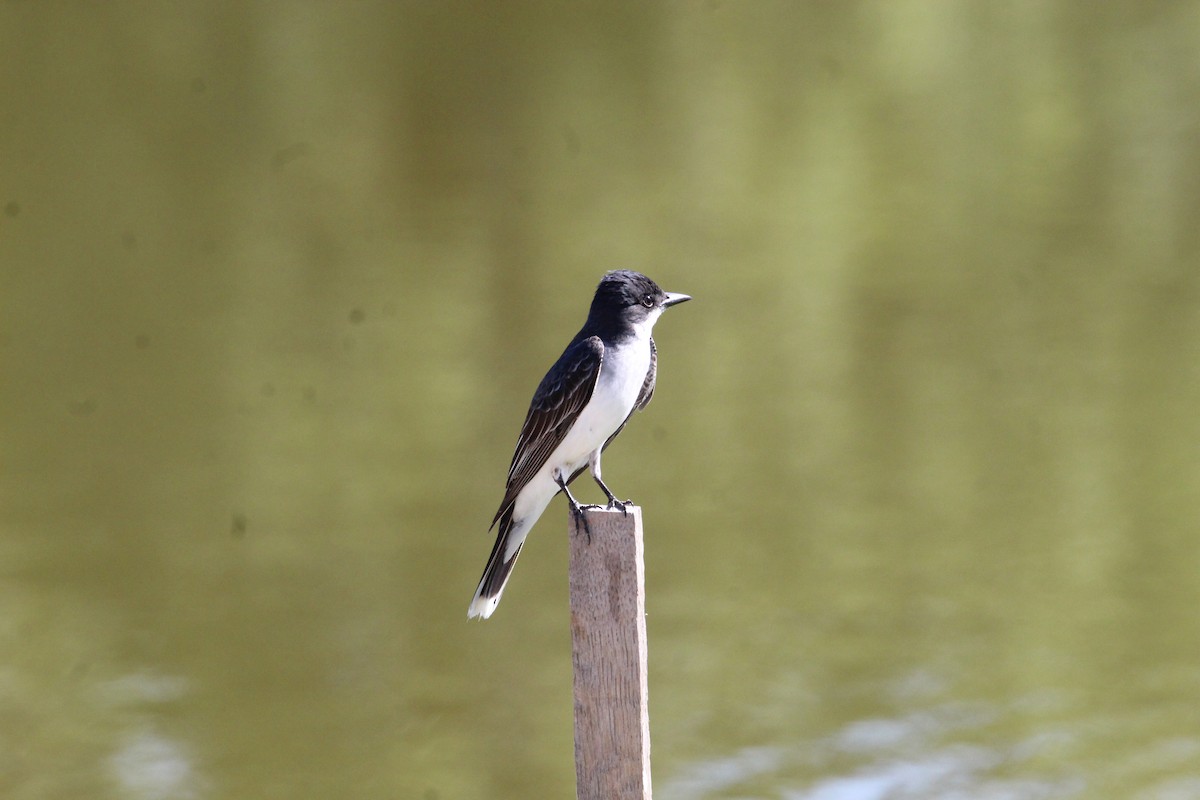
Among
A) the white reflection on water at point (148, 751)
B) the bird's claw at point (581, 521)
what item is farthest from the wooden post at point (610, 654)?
the white reflection on water at point (148, 751)

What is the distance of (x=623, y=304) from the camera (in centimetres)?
421

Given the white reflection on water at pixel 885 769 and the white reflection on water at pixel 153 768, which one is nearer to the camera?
the white reflection on water at pixel 885 769

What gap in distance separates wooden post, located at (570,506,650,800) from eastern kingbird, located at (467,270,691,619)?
25.7 inches

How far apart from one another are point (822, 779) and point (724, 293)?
7781 millimetres

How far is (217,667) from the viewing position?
8.22 metres

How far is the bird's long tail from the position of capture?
4.07m

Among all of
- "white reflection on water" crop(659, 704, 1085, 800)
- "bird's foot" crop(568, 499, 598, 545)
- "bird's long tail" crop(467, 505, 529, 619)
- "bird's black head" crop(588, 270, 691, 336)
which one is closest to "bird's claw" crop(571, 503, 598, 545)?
"bird's foot" crop(568, 499, 598, 545)

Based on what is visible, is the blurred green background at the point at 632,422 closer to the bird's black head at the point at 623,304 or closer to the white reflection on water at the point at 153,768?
the white reflection on water at the point at 153,768

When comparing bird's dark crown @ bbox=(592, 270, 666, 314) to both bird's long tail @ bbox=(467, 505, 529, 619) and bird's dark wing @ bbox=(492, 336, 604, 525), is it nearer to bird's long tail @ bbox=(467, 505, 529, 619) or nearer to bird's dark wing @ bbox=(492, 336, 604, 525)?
bird's dark wing @ bbox=(492, 336, 604, 525)

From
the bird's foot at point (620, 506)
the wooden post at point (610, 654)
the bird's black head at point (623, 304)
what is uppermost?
the bird's black head at point (623, 304)

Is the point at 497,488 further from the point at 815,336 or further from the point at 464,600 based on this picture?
the point at 815,336

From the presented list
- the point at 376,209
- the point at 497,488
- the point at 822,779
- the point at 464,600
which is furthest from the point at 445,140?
the point at 822,779

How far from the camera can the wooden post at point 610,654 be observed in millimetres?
3438

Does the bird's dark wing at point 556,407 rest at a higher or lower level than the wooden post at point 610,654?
higher
